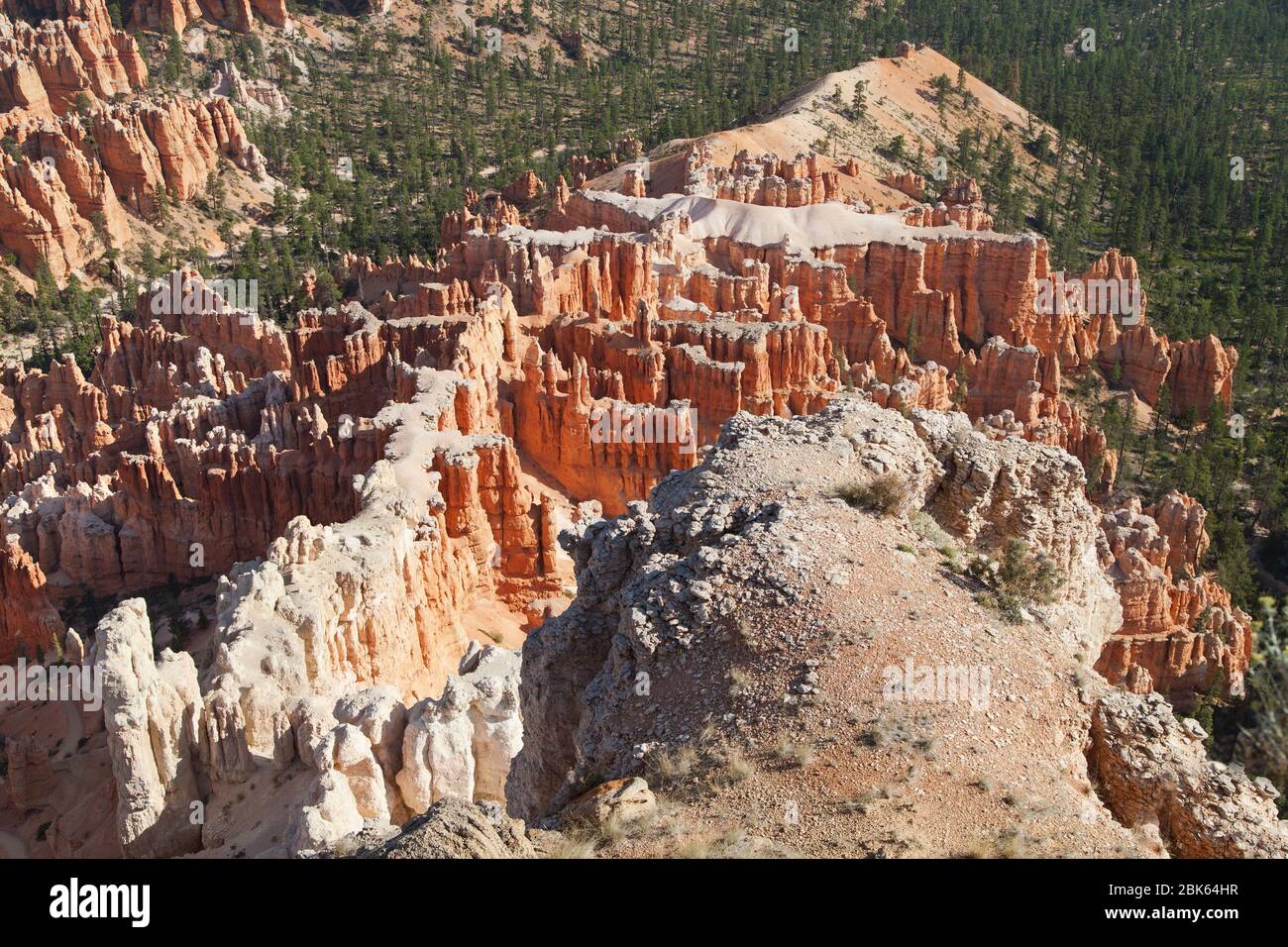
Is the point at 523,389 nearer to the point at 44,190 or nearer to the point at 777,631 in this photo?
the point at 777,631

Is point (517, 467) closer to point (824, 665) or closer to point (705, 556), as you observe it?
point (705, 556)

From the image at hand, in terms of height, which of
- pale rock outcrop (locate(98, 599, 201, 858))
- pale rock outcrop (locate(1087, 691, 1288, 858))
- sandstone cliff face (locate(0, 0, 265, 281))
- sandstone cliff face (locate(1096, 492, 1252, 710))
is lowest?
sandstone cliff face (locate(1096, 492, 1252, 710))

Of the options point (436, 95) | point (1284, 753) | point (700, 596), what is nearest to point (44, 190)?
point (436, 95)

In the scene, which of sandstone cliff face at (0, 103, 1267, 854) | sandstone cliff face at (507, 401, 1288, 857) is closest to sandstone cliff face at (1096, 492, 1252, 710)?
sandstone cliff face at (0, 103, 1267, 854)

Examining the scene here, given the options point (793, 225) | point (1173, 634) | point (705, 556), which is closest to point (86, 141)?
point (793, 225)

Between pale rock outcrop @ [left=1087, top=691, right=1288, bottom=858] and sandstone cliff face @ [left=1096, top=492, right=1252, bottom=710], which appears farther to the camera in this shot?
sandstone cliff face @ [left=1096, top=492, right=1252, bottom=710]

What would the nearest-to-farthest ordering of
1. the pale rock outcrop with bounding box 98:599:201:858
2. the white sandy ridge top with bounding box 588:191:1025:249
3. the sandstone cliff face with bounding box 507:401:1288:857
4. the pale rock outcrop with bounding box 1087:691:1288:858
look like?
the pale rock outcrop with bounding box 1087:691:1288:858 → the sandstone cliff face with bounding box 507:401:1288:857 → the pale rock outcrop with bounding box 98:599:201:858 → the white sandy ridge top with bounding box 588:191:1025:249

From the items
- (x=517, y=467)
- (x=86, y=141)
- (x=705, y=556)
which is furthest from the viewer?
(x=86, y=141)

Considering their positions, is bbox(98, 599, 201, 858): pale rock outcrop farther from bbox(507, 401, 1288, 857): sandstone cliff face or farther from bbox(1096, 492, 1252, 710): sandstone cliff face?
bbox(1096, 492, 1252, 710): sandstone cliff face

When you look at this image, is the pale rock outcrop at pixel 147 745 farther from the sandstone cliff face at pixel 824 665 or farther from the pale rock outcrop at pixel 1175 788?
the pale rock outcrop at pixel 1175 788

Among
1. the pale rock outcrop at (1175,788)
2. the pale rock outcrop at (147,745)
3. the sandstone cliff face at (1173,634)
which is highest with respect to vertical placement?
the pale rock outcrop at (1175,788)

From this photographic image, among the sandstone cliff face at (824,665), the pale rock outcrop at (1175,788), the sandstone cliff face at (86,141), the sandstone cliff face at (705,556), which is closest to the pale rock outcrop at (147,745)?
the sandstone cliff face at (705,556)

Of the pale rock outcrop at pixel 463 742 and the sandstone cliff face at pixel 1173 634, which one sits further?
the sandstone cliff face at pixel 1173 634

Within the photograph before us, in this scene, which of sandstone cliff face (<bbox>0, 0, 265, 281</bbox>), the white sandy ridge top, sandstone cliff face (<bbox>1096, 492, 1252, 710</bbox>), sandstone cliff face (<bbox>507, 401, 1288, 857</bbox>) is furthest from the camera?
sandstone cliff face (<bbox>0, 0, 265, 281</bbox>)
